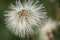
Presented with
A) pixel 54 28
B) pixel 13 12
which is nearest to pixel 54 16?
pixel 54 28

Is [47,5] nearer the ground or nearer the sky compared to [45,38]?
nearer the sky

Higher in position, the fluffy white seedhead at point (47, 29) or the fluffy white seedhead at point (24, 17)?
the fluffy white seedhead at point (24, 17)

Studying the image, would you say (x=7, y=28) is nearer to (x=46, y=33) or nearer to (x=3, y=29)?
(x=3, y=29)

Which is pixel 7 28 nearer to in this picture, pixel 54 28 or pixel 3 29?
pixel 3 29

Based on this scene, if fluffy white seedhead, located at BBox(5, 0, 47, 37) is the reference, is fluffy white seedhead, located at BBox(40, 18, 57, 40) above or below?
below

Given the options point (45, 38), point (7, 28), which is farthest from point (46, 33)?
point (7, 28)

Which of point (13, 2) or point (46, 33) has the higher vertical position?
point (13, 2)
